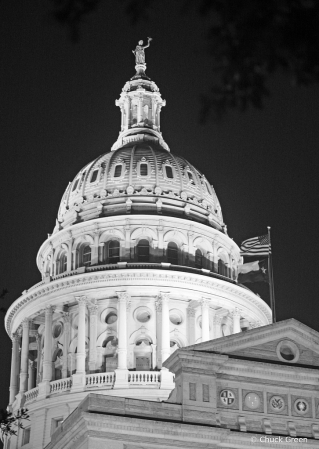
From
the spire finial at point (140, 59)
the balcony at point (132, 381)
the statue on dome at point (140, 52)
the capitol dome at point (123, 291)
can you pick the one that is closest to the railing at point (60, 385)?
the balcony at point (132, 381)

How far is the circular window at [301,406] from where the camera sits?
153ft

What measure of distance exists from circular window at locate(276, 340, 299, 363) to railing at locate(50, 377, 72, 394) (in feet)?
89.3

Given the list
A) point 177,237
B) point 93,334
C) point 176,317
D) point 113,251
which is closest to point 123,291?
point 93,334

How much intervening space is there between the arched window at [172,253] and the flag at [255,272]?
7.80 meters

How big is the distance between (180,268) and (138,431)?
108 feet

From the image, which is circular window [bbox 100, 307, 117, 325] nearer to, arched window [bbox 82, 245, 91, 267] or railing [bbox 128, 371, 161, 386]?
arched window [bbox 82, 245, 91, 267]

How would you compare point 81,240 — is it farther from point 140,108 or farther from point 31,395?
point 140,108

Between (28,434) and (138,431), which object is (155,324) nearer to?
(28,434)

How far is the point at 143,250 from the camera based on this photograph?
78438 mm

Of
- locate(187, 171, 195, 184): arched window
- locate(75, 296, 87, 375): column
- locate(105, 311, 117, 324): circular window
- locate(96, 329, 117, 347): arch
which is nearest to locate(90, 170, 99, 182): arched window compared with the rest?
locate(187, 171, 195, 184): arched window

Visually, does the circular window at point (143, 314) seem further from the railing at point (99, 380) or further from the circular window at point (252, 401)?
the circular window at point (252, 401)

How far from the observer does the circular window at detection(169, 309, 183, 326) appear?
75575mm

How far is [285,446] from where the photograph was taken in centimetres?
4553

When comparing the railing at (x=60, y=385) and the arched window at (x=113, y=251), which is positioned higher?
the arched window at (x=113, y=251)
